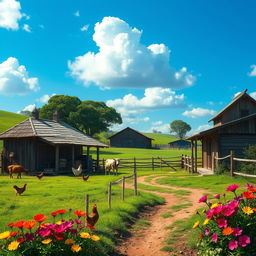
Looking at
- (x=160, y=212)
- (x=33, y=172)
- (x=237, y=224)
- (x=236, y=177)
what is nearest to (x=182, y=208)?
(x=160, y=212)

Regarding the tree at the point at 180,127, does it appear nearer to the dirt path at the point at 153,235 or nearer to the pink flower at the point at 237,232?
the dirt path at the point at 153,235

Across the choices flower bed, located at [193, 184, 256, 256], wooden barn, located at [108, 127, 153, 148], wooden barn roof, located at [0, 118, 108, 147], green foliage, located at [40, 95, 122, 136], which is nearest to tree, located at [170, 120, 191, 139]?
wooden barn, located at [108, 127, 153, 148]

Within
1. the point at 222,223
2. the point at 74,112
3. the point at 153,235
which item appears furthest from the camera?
the point at 74,112

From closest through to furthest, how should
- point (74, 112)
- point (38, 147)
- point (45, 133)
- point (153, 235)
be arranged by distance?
point (153, 235) → point (38, 147) → point (45, 133) → point (74, 112)

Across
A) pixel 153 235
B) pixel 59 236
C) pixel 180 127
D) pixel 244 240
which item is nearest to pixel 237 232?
pixel 244 240

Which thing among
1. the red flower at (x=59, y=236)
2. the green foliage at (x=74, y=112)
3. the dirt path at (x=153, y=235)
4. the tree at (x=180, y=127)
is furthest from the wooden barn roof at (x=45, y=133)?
the tree at (x=180, y=127)

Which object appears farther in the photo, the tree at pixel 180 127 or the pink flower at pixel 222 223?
the tree at pixel 180 127

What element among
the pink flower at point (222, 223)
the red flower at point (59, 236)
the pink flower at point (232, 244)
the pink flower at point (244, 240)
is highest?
the pink flower at point (222, 223)

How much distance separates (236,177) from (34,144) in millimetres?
16298

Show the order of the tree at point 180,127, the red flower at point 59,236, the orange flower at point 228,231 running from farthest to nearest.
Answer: the tree at point 180,127, the red flower at point 59,236, the orange flower at point 228,231

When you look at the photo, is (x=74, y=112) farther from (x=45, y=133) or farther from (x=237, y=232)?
(x=237, y=232)

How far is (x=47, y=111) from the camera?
220ft

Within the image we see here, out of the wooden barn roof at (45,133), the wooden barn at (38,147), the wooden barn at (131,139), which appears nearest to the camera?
the wooden barn roof at (45,133)

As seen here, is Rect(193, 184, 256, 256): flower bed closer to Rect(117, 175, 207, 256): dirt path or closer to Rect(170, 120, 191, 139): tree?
Rect(117, 175, 207, 256): dirt path
